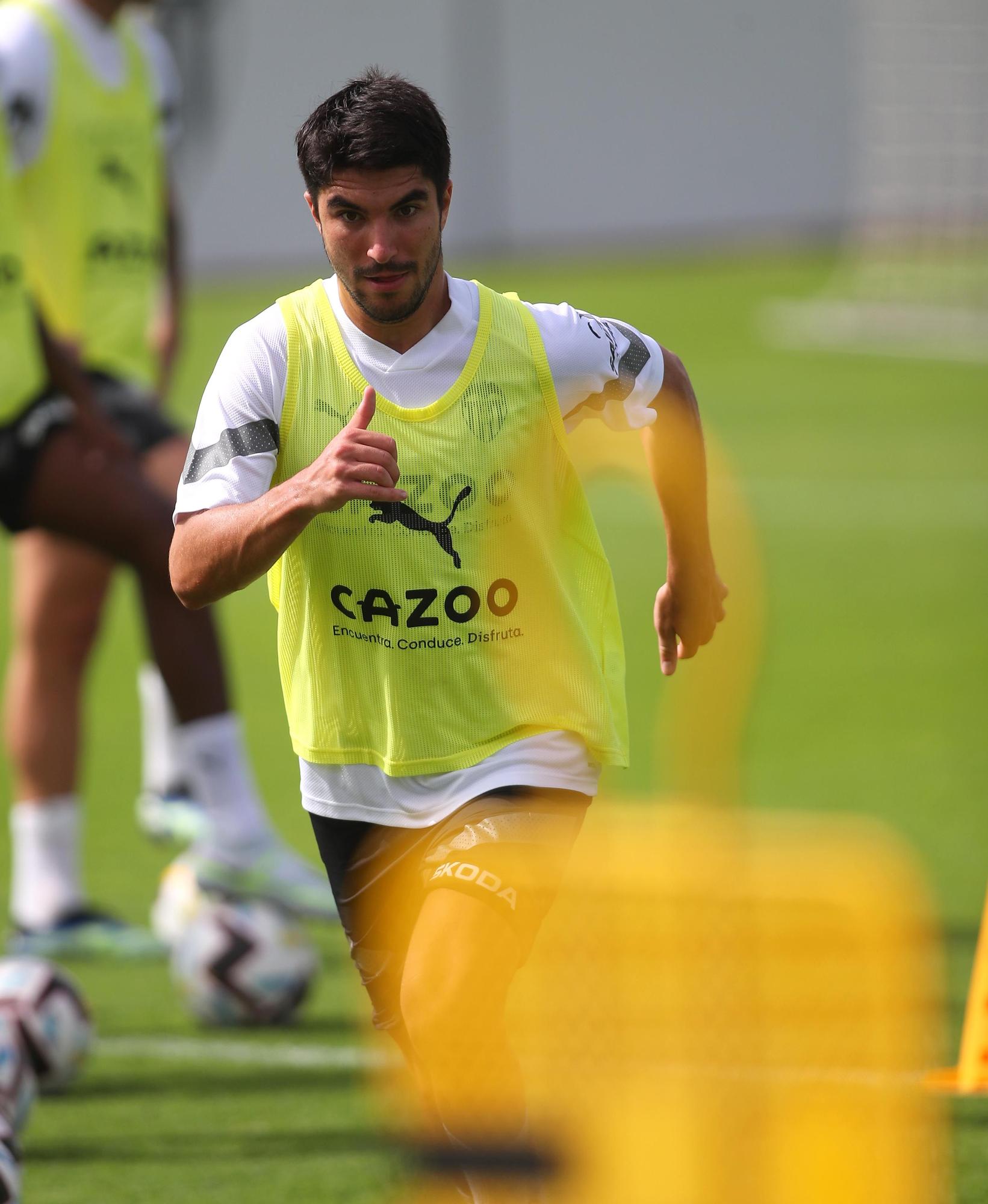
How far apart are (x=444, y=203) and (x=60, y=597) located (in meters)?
3.24

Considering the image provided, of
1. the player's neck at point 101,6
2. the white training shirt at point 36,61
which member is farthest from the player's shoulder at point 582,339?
the player's neck at point 101,6

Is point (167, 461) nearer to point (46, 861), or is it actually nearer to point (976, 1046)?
point (46, 861)

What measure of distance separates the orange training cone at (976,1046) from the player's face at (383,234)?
1.83 meters

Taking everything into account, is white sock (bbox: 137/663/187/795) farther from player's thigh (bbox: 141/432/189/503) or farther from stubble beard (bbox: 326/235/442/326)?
stubble beard (bbox: 326/235/442/326)

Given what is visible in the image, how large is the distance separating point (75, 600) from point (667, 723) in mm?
1927

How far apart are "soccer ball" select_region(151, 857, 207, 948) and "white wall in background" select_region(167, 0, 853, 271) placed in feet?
74.8

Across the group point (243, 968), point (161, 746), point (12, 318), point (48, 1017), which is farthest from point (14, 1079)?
point (161, 746)

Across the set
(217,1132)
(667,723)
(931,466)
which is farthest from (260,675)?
(931,466)

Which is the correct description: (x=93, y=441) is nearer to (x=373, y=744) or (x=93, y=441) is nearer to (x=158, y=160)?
(x=158, y=160)

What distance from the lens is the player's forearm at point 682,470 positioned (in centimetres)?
337

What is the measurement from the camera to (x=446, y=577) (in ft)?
10.5

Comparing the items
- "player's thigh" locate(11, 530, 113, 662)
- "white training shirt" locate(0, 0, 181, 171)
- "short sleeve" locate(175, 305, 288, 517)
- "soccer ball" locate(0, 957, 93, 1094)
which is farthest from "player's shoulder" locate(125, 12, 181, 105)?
"short sleeve" locate(175, 305, 288, 517)

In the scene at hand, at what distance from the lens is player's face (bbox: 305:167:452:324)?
9.86ft

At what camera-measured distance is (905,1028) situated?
82.6 inches
